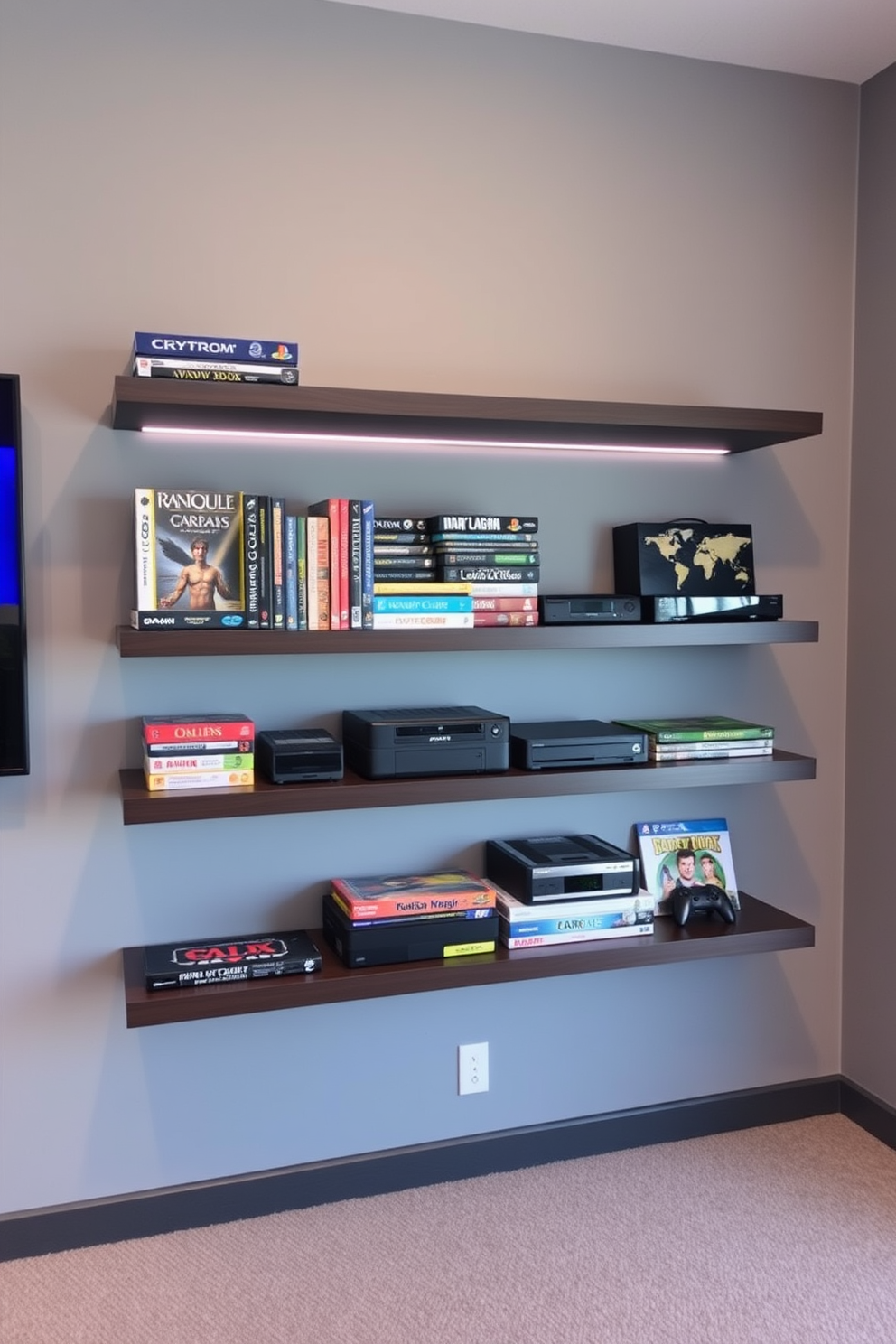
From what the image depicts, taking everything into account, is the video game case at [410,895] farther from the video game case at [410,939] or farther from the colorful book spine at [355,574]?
the colorful book spine at [355,574]

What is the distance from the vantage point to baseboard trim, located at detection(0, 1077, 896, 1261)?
2.21 m

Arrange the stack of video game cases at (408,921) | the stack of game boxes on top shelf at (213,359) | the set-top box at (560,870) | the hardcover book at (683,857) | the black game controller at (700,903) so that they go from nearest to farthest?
the stack of game boxes on top shelf at (213,359), the stack of video game cases at (408,921), the set-top box at (560,870), the black game controller at (700,903), the hardcover book at (683,857)

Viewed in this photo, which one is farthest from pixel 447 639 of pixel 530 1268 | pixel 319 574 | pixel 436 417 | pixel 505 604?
pixel 530 1268

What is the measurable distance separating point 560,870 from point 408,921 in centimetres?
34

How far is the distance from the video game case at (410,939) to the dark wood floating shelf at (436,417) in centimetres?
98

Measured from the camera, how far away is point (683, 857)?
2.57 meters

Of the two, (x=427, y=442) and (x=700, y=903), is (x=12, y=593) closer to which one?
(x=427, y=442)

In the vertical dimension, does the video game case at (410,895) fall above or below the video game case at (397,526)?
below

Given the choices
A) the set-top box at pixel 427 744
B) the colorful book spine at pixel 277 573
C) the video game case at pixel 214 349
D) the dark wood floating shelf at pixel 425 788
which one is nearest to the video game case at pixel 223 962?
the dark wood floating shelf at pixel 425 788

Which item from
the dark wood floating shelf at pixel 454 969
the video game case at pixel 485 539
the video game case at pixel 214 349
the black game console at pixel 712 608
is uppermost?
the video game case at pixel 214 349

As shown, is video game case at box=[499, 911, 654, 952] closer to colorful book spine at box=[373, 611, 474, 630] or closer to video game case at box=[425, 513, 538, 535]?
colorful book spine at box=[373, 611, 474, 630]

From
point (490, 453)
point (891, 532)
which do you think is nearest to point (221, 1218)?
point (490, 453)

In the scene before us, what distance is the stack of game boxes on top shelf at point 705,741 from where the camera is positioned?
2.34 meters

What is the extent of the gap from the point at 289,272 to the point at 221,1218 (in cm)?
197
